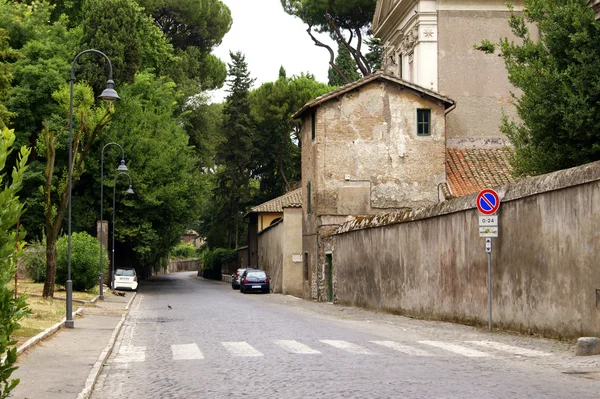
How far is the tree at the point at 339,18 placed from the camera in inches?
2048

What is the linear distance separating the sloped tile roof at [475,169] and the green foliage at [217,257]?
42245 mm

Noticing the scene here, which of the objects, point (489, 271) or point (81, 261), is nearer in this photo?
point (489, 271)

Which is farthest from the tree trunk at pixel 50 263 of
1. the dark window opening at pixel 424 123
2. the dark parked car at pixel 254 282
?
the dark parked car at pixel 254 282

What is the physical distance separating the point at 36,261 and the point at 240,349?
26.9 metres

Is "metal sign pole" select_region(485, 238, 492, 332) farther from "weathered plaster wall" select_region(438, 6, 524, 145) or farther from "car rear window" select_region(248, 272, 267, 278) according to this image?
"car rear window" select_region(248, 272, 267, 278)

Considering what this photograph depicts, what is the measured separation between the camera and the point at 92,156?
1843 inches

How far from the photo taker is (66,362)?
12.6m

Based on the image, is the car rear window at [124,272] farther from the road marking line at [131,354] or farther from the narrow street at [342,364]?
the road marking line at [131,354]

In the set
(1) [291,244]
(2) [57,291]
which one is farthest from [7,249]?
(1) [291,244]

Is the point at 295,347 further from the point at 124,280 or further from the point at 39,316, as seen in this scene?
the point at 124,280

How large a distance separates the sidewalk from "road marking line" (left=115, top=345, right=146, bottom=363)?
247 millimetres

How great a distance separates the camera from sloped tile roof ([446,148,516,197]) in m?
33.4

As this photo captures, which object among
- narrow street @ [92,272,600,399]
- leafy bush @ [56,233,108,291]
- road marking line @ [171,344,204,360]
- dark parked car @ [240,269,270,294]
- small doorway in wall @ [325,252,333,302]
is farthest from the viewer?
dark parked car @ [240,269,270,294]

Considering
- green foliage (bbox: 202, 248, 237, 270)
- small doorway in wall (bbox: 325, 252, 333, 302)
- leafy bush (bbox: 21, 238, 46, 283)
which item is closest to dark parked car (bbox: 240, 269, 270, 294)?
leafy bush (bbox: 21, 238, 46, 283)
